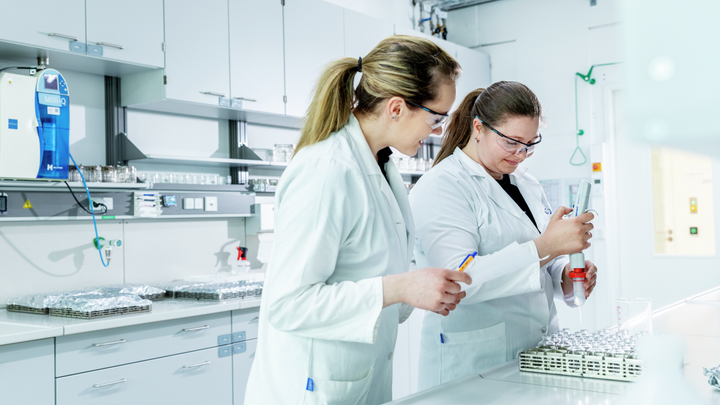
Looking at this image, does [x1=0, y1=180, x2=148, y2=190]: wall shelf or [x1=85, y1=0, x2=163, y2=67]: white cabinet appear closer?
[x1=0, y1=180, x2=148, y2=190]: wall shelf

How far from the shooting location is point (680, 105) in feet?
0.81

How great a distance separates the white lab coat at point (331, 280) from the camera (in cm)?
108

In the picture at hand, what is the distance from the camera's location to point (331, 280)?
1174 millimetres

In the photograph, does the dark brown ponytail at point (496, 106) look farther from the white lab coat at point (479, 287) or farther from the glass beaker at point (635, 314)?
the glass beaker at point (635, 314)

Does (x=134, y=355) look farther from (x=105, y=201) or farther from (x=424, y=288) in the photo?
(x=424, y=288)

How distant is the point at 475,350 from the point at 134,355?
136 cm

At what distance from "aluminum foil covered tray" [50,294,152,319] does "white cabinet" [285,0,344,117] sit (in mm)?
1449

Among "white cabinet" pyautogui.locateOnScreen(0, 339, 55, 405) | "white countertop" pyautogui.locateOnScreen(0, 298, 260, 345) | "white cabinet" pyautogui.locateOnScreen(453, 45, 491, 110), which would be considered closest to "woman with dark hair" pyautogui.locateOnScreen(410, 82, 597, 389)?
"white countertop" pyautogui.locateOnScreen(0, 298, 260, 345)

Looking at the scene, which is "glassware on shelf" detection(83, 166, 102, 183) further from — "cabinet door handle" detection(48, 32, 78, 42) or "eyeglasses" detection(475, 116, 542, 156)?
"eyeglasses" detection(475, 116, 542, 156)

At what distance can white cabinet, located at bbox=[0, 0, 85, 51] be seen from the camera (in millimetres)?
2279

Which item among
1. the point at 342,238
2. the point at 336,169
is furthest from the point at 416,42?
the point at 342,238

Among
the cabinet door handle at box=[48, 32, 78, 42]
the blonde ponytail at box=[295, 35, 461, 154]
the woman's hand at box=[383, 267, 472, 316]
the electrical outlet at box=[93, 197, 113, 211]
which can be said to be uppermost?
the cabinet door handle at box=[48, 32, 78, 42]

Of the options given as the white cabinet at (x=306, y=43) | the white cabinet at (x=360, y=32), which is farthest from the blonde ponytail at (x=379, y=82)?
the white cabinet at (x=360, y=32)

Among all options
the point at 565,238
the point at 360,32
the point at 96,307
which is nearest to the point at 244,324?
the point at 96,307
